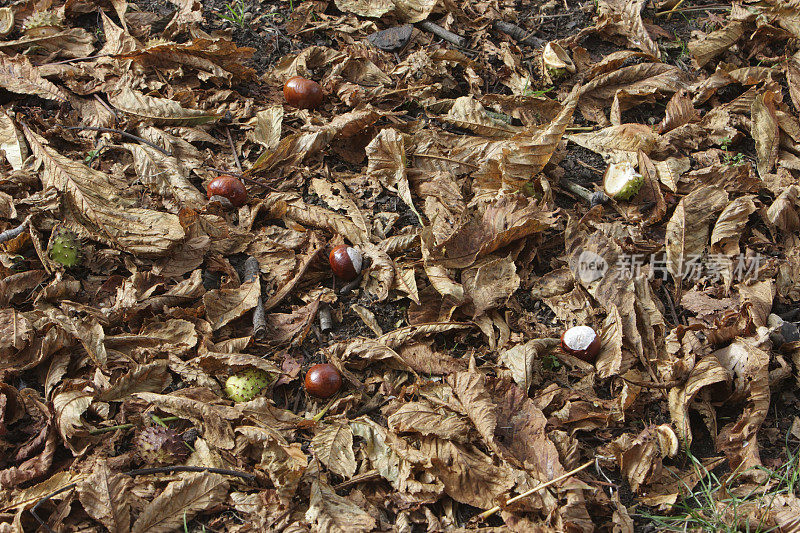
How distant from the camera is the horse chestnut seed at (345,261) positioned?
265 cm

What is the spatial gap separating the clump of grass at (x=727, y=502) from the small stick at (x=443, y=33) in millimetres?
2595

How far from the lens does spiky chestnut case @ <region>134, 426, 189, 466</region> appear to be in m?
2.12

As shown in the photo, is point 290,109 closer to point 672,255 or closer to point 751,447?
point 672,255

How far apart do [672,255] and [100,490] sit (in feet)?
7.84

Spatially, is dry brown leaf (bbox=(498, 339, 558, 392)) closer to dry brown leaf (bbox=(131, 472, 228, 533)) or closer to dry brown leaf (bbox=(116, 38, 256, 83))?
dry brown leaf (bbox=(131, 472, 228, 533))

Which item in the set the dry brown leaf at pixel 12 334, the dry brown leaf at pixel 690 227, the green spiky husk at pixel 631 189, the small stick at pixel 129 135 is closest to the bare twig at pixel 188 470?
the dry brown leaf at pixel 12 334

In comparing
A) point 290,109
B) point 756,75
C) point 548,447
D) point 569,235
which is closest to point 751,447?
point 548,447

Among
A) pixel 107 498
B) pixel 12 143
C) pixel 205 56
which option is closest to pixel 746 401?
pixel 107 498

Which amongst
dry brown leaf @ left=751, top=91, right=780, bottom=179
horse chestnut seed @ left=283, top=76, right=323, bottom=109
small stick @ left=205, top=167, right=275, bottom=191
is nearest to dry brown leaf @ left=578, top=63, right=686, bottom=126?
dry brown leaf @ left=751, top=91, right=780, bottom=179

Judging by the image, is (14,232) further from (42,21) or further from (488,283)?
(488,283)

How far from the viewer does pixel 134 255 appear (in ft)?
8.82

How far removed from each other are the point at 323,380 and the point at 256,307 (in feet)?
1.53

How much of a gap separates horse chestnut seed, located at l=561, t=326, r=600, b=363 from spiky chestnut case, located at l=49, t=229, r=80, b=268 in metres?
2.00

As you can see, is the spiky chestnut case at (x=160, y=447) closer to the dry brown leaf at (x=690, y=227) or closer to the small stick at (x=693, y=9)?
the dry brown leaf at (x=690, y=227)
